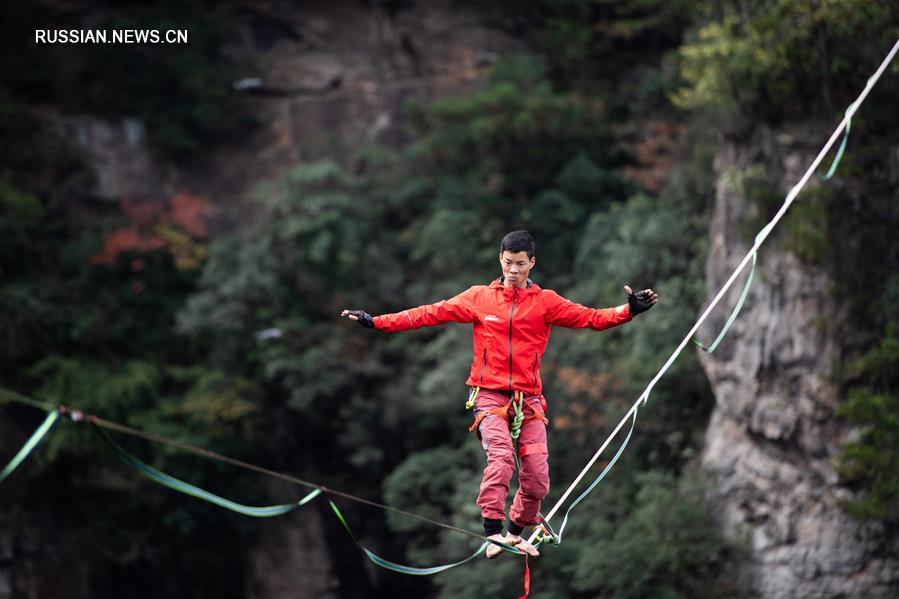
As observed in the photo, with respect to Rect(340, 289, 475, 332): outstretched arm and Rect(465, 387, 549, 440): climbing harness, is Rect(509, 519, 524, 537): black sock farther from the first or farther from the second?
Rect(340, 289, 475, 332): outstretched arm

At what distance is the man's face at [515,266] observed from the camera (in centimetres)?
557

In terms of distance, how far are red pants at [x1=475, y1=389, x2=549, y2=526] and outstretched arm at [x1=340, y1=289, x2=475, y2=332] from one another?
45 cm

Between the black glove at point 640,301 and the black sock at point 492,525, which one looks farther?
the black sock at point 492,525

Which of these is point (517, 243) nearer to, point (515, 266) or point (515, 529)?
point (515, 266)

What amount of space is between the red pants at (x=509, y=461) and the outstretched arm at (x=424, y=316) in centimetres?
45

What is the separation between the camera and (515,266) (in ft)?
18.4

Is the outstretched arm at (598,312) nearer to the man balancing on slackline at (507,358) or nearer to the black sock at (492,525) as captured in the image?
the man balancing on slackline at (507,358)

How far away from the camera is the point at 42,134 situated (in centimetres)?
1898

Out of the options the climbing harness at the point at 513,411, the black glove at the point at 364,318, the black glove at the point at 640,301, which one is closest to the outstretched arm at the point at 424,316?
the black glove at the point at 364,318

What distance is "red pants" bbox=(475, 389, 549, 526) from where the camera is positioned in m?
5.67

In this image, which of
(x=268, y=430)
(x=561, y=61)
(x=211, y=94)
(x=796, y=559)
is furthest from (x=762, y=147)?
(x=211, y=94)

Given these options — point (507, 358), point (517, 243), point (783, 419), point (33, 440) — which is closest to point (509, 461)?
point (507, 358)

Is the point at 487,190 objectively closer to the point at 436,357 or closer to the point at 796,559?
the point at 436,357

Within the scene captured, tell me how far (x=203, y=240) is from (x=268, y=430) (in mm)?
3761
